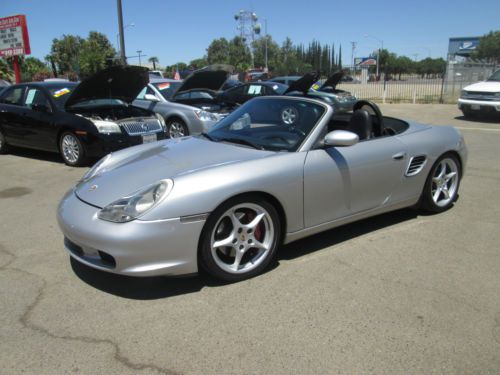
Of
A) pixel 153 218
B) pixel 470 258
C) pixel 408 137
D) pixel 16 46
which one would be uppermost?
pixel 16 46

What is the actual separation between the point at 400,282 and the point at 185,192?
1.72 meters

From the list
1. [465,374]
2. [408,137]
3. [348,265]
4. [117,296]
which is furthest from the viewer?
[408,137]

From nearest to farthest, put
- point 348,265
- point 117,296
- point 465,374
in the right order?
1. point 465,374
2. point 117,296
3. point 348,265

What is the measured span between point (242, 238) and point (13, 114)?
6.70m

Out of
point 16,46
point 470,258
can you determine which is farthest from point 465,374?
point 16,46

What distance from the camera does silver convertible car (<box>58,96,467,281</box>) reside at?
2857 mm

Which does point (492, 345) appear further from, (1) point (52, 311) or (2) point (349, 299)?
(1) point (52, 311)

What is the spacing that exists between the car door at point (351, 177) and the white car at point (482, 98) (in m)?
10.6

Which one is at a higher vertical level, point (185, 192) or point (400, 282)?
point (185, 192)

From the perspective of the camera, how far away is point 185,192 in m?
2.88

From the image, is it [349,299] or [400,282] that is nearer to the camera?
[349,299]

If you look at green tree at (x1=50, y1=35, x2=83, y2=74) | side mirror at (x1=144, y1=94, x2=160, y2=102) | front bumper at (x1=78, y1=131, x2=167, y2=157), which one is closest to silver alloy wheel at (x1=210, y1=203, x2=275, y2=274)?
front bumper at (x1=78, y1=131, x2=167, y2=157)

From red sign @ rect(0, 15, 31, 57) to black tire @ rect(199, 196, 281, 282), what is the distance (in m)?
18.3

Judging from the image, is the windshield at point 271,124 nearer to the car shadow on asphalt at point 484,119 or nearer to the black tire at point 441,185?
the black tire at point 441,185
